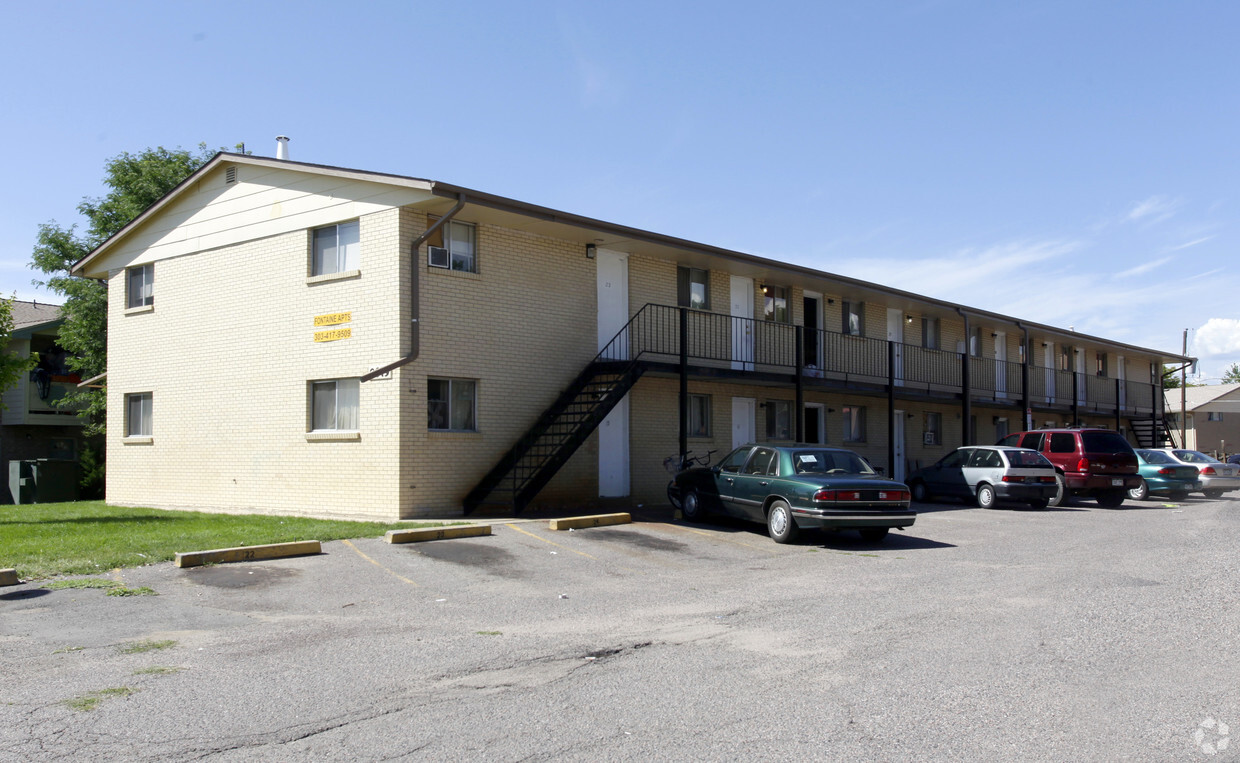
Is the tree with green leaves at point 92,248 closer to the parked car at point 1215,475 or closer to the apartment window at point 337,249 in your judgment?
the apartment window at point 337,249

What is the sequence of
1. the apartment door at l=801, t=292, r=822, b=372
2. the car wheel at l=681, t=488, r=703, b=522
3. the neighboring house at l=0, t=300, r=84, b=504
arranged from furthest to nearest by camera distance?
1. the neighboring house at l=0, t=300, r=84, b=504
2. the apartment door at l=801, t=292, r=822, b=372
3. the car wheel at l=681, t=488, r=703, b=522

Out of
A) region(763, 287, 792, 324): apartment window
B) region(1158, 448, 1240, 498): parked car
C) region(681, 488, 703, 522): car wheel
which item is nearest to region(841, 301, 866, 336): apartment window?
region(763, 287, 792, 324): apartment window

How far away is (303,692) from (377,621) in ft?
7.86

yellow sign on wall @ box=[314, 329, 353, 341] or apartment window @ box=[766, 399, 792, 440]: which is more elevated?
yellow sign on wall @ box=[314, 329, 353, 341]

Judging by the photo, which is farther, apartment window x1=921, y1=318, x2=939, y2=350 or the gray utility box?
apartment window x1=921, y1=318, x2=939, y2=350

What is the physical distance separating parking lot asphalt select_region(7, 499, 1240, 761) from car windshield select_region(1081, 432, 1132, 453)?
33.1 ft

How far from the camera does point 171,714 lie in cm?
548

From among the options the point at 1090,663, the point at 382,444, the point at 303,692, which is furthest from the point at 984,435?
the point at 303,692

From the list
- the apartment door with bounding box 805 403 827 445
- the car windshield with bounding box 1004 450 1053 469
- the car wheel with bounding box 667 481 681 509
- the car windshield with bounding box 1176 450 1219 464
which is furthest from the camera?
the car windshield with bounding box 1176 450 1219 464

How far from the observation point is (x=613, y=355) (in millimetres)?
19453

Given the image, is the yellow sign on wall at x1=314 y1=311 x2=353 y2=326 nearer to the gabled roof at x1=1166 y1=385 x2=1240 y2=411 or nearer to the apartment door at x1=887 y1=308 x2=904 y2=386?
the apartment door at x1=887 y1=308 x2=904 y2=386

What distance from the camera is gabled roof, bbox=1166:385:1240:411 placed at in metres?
66.3

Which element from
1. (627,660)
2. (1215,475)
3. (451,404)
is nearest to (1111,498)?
(1215,475)

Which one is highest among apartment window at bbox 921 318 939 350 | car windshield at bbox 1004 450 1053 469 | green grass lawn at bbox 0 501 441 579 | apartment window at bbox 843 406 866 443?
apartment window at bbox 921 318 939 350
